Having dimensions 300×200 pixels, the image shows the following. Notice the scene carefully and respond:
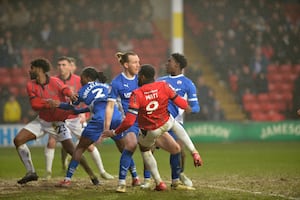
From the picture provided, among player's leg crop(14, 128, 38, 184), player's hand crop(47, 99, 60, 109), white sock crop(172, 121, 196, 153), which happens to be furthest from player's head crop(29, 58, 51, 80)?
white sock crop(172, 121, 196, 153)

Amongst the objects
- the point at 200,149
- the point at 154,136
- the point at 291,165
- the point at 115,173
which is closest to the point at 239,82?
the point at 200,149

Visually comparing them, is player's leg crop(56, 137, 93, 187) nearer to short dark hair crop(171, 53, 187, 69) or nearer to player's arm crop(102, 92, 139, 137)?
player's arm crop(102, 92, 139, 137)

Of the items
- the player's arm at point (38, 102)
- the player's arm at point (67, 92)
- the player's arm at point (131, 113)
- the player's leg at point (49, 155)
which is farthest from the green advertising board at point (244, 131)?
the player's arm at point (131, 113)

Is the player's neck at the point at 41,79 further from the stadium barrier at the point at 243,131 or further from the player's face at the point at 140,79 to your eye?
the stadium barrier at the point at 243,131

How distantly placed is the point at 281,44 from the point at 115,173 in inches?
627

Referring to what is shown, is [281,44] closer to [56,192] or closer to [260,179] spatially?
[260,179]

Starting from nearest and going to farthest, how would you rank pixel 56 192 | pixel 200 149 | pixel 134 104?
1. pixel 134 104
2. pixel 56 192
3. pixel 200 149

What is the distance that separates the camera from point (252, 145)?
73.0 feet

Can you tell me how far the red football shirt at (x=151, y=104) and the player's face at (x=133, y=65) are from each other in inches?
33.2

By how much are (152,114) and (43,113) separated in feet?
8.42

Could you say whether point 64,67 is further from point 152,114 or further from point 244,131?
point 244,131

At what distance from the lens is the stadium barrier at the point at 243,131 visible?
23969 millimetres

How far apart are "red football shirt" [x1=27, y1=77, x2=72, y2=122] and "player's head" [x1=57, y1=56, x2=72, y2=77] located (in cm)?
252

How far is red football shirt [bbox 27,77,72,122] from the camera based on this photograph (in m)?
11.9
